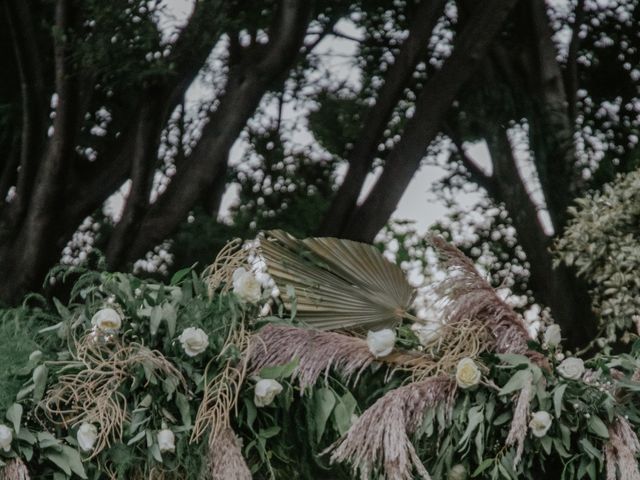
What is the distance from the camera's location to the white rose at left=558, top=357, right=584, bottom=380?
3475mm

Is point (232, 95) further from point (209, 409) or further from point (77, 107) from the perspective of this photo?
point (209, 409)

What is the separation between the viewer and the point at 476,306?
3.58m

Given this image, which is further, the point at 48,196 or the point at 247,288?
the point at 48,196

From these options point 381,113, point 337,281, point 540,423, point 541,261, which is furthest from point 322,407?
point 541,261

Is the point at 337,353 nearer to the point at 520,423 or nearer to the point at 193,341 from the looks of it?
the point at 193,341

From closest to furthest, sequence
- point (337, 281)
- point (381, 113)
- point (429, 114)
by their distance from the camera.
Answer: point (337, 281), point (429, 114), point (381, 113)

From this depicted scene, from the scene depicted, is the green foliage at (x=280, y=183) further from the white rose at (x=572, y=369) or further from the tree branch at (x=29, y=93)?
the white rose at (x=572, y=369)

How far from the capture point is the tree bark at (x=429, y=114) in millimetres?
7094

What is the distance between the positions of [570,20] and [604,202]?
3.85m

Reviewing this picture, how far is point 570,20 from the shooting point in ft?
32.4

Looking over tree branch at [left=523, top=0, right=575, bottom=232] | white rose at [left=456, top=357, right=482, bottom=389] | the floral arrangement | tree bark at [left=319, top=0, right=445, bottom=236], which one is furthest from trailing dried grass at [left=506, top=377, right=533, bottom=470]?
tree branch at [left=523, top=0, right=575, bottom=232]

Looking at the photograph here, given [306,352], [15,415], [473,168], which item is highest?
[473,168]

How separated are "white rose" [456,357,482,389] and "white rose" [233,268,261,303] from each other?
73cm

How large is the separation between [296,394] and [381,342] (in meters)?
0.34
